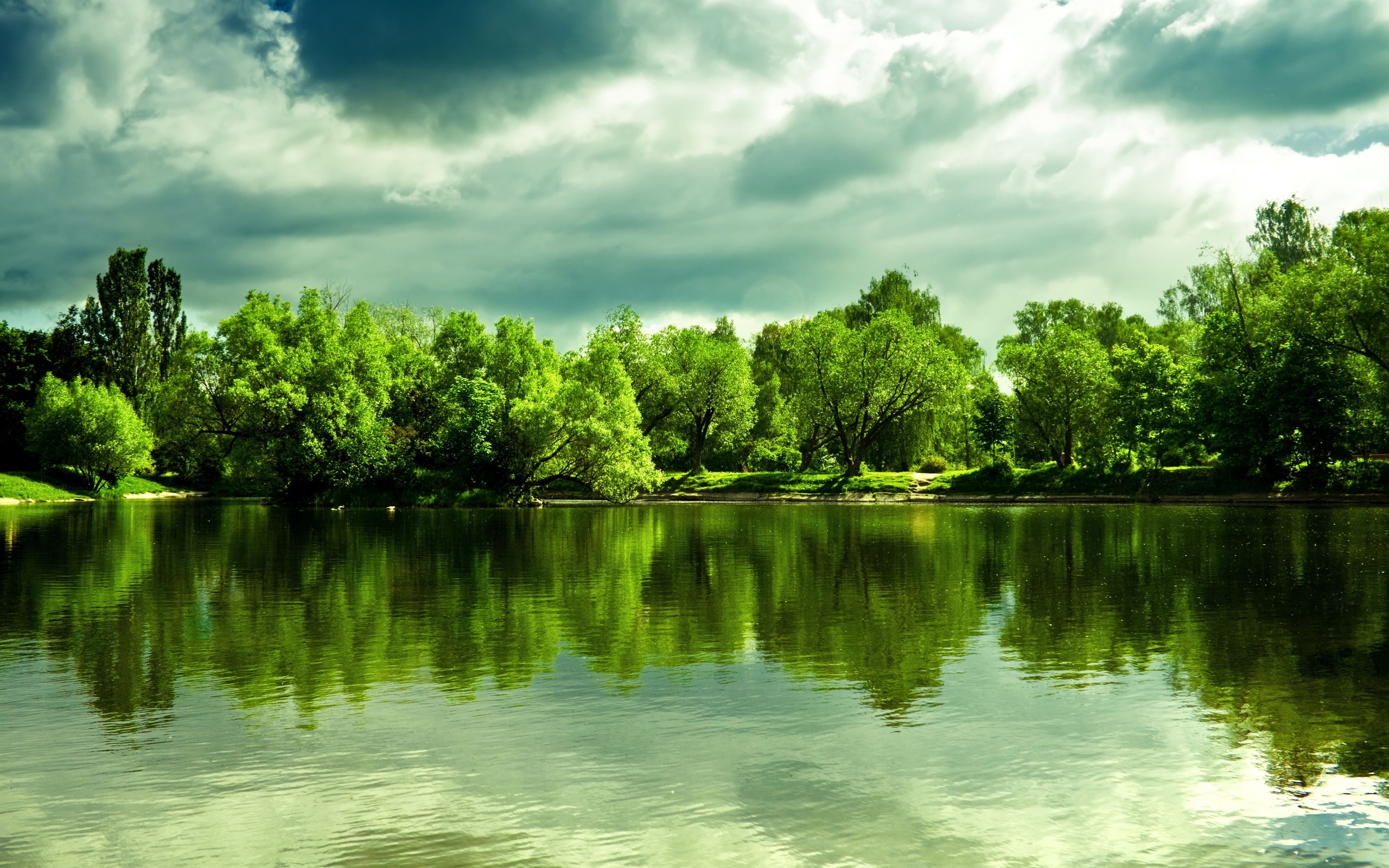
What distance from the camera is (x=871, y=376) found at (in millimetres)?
83188

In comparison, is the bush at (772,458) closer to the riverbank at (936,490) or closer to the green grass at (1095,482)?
the riverbank at (936,490)

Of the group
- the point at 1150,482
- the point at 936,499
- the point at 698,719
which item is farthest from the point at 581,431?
the point at 698,719

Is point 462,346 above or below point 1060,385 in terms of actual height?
above

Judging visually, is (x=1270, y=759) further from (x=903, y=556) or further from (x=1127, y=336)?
(x=1127, y=336)

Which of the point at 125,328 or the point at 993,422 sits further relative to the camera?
the point at 125,328

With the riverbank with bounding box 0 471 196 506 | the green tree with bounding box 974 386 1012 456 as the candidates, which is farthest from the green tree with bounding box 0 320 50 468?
the green tree with bounding box 974 386 1012 456

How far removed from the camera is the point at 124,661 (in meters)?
13.8

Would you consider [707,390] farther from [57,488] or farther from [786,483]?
[57,488]

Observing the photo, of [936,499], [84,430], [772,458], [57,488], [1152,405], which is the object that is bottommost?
[936,499]

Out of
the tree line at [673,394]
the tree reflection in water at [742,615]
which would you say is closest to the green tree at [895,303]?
the tree line at [673,394]

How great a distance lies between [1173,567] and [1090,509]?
121 ft

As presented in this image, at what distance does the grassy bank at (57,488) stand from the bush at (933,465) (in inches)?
3140

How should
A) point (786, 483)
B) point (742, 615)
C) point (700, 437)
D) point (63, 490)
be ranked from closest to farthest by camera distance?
point (742, 615) → point (786, 483) → point (63, 490) → point (700, 437)

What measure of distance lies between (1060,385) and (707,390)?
31.5 metres
